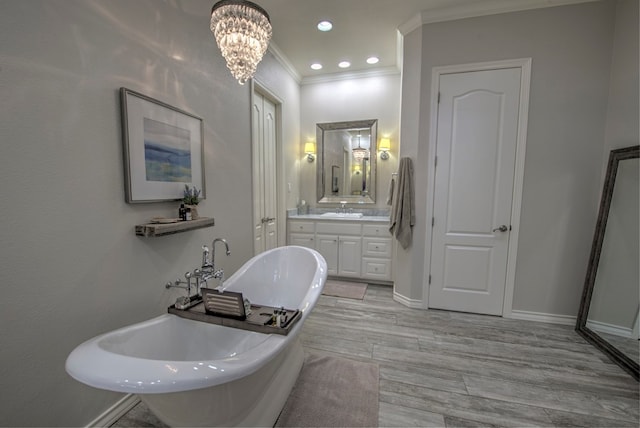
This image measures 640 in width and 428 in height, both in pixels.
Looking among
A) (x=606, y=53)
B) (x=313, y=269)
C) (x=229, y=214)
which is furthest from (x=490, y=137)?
(x=229, y=214)

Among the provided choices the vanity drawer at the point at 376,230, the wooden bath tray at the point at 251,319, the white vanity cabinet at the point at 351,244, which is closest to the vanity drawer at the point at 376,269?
the white vanity cabinet at the point at 351,244

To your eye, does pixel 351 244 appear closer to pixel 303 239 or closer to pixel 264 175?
pixel 303 239

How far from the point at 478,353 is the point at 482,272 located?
0.90m

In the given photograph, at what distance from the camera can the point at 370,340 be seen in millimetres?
2340

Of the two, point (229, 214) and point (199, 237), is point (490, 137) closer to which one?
point (229, 214)

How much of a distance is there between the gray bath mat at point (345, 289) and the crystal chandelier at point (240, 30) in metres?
2.58

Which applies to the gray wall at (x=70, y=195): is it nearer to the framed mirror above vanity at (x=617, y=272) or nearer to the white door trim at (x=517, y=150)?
the white door trim at (x=517, y=150)

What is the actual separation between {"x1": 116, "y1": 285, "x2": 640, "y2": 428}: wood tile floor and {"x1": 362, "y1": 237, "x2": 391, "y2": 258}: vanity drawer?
844 mm

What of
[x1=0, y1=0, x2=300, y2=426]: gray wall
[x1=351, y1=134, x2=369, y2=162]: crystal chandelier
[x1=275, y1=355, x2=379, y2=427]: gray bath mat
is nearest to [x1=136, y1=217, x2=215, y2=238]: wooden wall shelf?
[x1=0, y1=0, x2=300, y2=426]: gray wall

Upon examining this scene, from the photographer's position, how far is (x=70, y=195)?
1277 millimetres

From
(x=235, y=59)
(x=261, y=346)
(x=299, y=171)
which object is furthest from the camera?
(x=299, y=171)

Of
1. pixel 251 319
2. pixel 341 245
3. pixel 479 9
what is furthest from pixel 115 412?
pixel 479 9

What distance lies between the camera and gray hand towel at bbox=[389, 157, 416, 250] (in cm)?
289

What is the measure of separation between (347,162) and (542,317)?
2.99 meters
